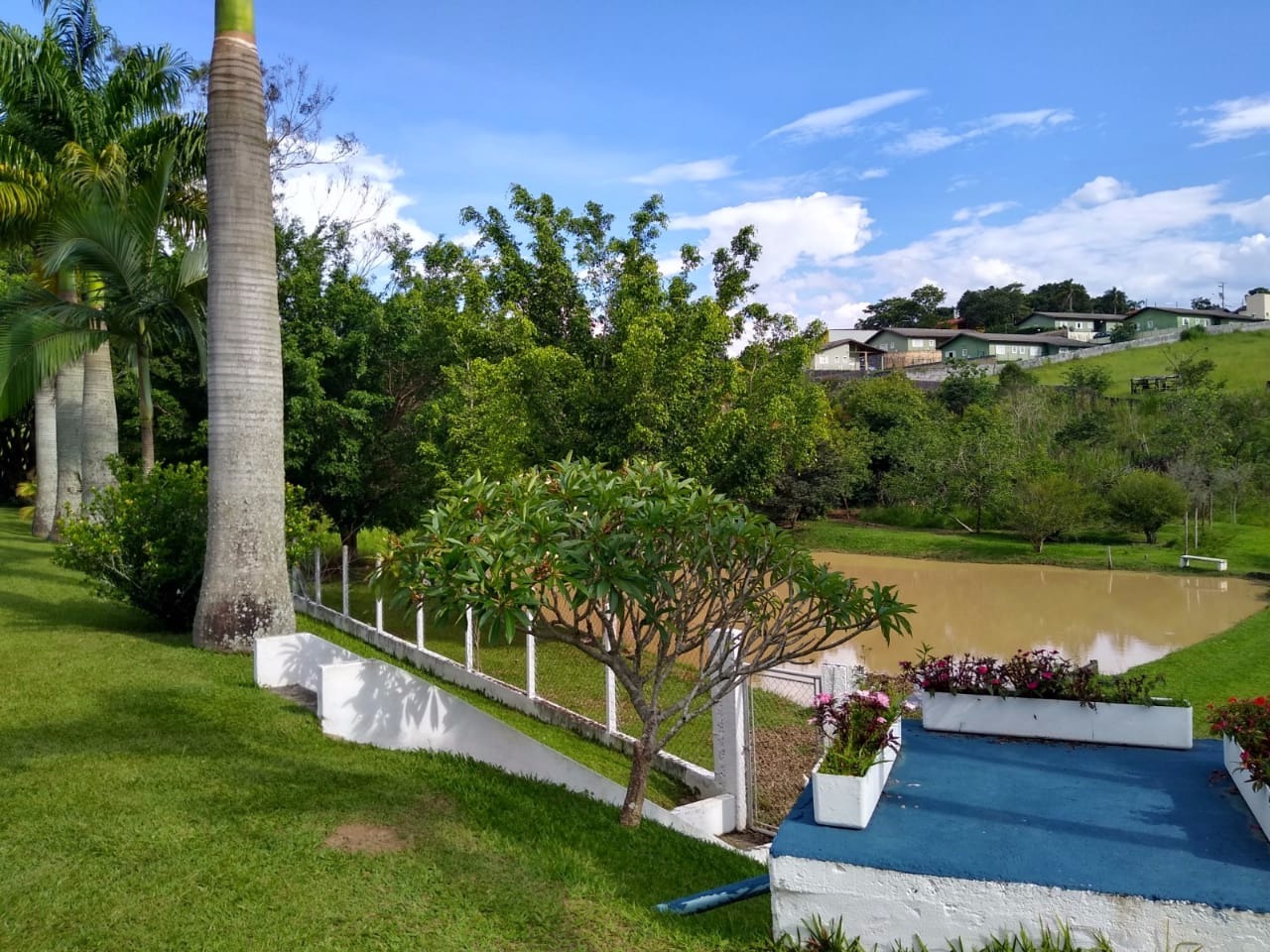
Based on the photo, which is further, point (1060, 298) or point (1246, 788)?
point (1060, 298)

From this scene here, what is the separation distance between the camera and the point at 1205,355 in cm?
5544

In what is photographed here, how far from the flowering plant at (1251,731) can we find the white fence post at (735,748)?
3262 millimetres

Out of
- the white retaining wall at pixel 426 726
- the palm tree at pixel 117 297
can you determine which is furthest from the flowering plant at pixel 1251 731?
the palm tree at pixel 117 297

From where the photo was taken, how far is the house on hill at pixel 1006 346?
69.9 metres

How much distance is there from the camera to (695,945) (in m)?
3.78

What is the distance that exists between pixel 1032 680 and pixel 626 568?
3047 millimetres

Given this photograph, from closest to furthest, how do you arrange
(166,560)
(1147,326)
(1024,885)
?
1. (1024,885)
2. (166,560)
3. (1147,326)

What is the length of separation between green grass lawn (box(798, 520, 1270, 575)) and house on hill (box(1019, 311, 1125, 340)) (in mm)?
52986

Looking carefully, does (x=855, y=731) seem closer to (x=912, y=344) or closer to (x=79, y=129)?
(x=79, y=129)

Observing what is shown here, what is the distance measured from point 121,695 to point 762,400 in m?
9.01

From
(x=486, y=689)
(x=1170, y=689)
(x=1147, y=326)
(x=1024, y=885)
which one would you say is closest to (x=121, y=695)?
(x=486, y=689)

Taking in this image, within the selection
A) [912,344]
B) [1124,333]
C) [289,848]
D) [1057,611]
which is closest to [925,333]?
[912,344]

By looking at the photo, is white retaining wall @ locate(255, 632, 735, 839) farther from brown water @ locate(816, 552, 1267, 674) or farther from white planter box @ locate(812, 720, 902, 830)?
brown water @ locate(816, 552, 1267, 674)

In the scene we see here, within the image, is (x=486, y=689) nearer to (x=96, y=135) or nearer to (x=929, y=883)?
(x=929, y=883)
